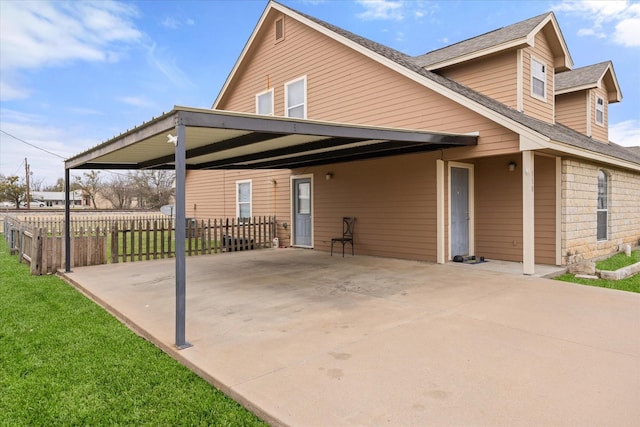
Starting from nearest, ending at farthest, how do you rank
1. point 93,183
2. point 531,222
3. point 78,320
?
point 78,320 → point 531,222 → point 93,183

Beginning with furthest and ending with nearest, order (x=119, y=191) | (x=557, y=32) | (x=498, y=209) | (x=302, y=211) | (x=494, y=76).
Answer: (x=119, y=191), (x=302, y=211), (x=557, y=32), (x=494, y=76), (x=498, y=209)

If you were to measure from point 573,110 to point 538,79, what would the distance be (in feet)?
12.3

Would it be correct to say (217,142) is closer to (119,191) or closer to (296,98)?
(296,98)

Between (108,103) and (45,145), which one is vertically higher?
(108,103)

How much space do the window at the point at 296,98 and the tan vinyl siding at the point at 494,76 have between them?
165 inches

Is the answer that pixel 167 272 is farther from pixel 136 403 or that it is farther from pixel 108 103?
pixel 108 103

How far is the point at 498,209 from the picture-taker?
8.82 metres

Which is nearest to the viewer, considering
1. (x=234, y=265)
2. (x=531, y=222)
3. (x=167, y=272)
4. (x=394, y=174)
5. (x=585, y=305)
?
(x=585, y=305)

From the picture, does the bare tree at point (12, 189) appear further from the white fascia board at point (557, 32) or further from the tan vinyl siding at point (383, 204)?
the white fascia board at point (557, 32)

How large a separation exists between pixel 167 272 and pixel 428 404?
6.26m

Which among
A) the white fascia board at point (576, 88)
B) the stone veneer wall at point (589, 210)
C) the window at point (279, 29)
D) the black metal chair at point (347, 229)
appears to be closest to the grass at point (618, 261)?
the stone veneer wall at point (589, 210)

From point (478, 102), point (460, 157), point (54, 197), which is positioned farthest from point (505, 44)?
point (54, 197)

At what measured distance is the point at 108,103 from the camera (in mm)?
37500

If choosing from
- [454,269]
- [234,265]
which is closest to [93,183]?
[234,265]
